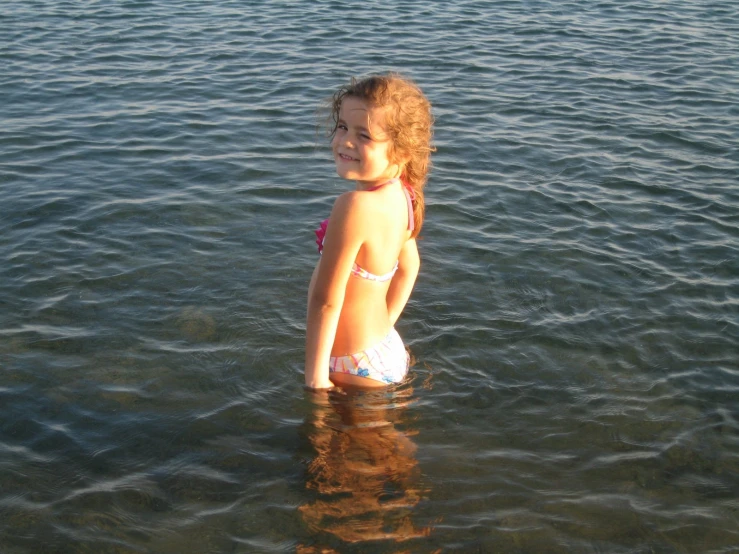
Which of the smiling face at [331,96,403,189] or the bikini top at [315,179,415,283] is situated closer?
the smiling face at [331,96,403,189]

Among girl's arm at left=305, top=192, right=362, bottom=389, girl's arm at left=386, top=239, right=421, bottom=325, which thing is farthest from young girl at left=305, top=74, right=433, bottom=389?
girl's arm at left=386, top=239, right=421, bottom=325

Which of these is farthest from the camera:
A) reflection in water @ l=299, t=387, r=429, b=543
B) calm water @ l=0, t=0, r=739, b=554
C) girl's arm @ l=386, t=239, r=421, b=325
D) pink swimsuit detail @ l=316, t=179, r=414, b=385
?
girl's arm @ l=386, t=239, r=421, b=325

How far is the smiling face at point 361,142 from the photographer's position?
4375 mm

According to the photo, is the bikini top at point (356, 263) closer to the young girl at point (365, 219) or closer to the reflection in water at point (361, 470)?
the young girl at point (365, 219)

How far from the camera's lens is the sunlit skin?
14.2 ft

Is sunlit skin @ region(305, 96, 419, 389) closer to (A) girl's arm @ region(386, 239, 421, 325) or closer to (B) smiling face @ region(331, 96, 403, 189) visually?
(B) smiling face @ region(331, 96, 403, 189)

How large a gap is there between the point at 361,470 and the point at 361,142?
70.5 inches

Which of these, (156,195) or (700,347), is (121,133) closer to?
(156,195)

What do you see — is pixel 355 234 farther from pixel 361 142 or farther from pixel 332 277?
pixel 361 142

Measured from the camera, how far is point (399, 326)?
6.77 m

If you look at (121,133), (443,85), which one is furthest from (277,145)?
(443,85)

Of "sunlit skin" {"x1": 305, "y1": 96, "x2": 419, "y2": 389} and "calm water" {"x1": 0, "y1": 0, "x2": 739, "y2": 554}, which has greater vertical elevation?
"sunlit skin" {"x1": 305, "y1": 96, "x2": 419, "y2": 389}

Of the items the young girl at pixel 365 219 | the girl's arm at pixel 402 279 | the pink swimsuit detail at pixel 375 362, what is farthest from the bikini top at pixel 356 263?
the girl's arm at pixel 402 279

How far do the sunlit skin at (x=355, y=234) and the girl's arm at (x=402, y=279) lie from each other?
0.31m
